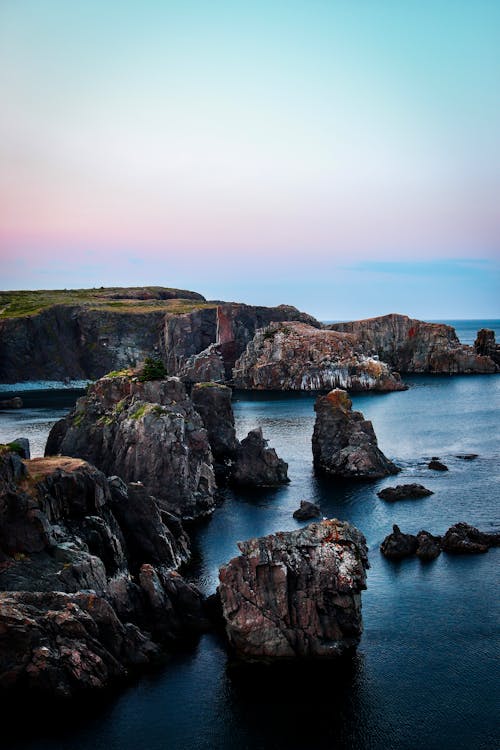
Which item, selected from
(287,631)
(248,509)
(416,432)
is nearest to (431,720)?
(287,631)

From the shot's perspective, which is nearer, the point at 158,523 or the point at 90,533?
the point at 90,533

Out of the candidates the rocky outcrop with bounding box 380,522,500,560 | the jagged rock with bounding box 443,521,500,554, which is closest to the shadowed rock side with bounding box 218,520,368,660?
the rocky outcrop with bounding box 380,522,500,560

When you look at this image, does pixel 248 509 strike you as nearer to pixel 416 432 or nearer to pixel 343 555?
pixel 343 555

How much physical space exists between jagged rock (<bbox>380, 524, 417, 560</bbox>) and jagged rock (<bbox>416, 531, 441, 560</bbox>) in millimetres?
772

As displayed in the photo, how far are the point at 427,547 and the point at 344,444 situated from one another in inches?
1673

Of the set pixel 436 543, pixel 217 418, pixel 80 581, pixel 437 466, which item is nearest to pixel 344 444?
pixel 437 466

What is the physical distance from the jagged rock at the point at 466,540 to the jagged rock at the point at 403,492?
56.5 feet

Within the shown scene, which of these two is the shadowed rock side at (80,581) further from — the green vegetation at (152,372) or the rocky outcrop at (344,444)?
the rocky outcrop at (344,444)

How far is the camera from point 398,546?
78.0 m

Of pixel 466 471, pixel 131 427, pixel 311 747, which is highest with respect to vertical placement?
pixel 131 427

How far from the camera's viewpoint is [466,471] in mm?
114312

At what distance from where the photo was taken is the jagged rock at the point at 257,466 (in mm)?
111000

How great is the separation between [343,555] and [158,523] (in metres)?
24.0

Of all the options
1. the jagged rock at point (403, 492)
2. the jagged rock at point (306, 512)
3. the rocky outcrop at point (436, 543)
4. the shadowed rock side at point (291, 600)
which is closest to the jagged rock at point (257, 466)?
the jagged rock at point (306, 512)
